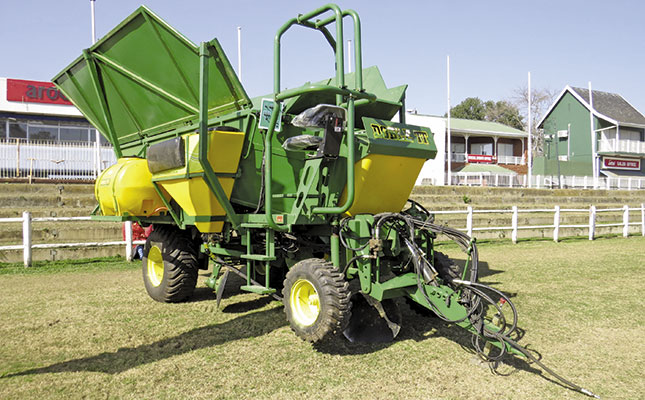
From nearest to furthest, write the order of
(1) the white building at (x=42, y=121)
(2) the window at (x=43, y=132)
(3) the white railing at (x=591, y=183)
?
(1) the white building at (x=42, y=121) → (2) the window at (x=43, y=132) → (3) the white railing at (x=591, y=183)

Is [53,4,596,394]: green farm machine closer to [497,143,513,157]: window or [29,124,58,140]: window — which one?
[29,124,58,140]: window

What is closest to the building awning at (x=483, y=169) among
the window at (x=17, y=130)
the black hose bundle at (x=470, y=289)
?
the window at (x=17, y=130)

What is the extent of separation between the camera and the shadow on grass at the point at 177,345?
4.26m

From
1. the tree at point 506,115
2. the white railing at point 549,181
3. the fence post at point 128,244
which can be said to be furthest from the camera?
the tree at point 506,115

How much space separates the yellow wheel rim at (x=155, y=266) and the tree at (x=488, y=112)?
178ft

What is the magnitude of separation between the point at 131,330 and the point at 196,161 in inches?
76.2

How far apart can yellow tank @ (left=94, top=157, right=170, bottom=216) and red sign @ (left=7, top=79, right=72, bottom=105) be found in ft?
59.6

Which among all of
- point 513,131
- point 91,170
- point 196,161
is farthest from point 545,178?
point 196,161

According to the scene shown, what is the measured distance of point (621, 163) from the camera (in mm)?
38844

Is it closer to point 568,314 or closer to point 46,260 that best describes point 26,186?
point 46,260

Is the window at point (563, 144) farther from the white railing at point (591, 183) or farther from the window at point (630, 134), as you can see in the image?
the white railing at point (591, 183)

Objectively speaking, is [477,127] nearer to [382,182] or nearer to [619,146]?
[619,146]

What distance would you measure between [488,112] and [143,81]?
56374 millimetres

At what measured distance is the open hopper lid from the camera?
18.6 ft
